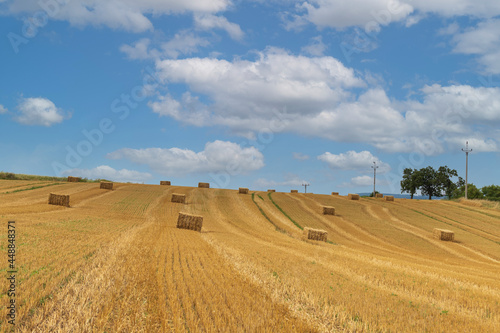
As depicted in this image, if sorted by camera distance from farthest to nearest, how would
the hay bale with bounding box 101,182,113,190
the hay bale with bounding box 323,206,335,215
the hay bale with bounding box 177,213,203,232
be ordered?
the hay bale with bounding box 101,182,113,190 → the hay bale with bounding box 323,206,335,215 → the hay bale with bounding box 177,213,203,232

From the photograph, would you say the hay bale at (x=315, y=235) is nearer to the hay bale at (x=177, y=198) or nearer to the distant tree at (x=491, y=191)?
the hay bale at (x=177, y=198)

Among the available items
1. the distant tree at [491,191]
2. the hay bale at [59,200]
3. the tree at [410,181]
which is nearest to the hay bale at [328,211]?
the hay bale at [59,200]

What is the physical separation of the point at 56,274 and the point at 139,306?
11.8 ft

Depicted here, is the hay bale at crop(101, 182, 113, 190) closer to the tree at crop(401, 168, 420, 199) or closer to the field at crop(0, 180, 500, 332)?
the field at crop(0, 180, 500, 332)

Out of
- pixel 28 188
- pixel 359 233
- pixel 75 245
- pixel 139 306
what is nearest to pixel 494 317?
pixel 139 306

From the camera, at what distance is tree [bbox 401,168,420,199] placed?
104188 millimetres

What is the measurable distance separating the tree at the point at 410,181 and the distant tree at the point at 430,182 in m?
1.13

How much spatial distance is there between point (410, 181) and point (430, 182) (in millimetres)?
5095

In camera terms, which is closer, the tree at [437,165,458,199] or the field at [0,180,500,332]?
the field at [0,180,500,332]

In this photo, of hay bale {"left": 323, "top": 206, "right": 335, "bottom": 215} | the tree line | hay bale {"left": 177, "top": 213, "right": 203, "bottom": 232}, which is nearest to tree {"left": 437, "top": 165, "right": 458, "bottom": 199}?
the tree line

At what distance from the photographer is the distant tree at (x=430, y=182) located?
337ft

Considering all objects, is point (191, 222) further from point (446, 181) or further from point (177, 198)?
point (446, 181)

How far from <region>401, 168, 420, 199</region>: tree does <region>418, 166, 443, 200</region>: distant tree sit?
3.70 ft

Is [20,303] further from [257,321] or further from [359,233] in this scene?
[359,233]
